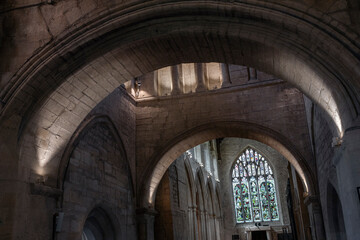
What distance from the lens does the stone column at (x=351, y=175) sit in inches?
156

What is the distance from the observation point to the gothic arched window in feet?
64.5

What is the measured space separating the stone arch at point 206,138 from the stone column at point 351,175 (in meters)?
4.72

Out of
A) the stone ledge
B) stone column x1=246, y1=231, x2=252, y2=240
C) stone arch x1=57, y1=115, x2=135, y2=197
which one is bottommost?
stone column x1=246, y1=231, x2=252, y2=240

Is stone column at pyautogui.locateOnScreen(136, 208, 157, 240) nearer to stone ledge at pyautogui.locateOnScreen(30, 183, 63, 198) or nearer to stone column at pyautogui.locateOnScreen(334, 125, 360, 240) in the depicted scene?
stone ledge at pyautogui.locateOnScreen(30, 183, 63, 198)

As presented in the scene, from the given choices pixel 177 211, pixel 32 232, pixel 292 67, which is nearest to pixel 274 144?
pixel 177 211

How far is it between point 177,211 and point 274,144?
3755mm

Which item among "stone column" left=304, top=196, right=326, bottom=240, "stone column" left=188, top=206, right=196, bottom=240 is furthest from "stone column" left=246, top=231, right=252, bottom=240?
"stone column" left=304, top=196, right=326, bottom=240

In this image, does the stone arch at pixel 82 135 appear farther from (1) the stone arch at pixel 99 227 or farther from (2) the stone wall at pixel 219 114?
(1) the stone arch at pixel 99 227

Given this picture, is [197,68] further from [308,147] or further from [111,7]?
[111,7]

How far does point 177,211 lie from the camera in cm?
1140

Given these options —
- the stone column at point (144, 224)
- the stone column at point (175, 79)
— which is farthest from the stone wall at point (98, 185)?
the stone column at point (175, 79)

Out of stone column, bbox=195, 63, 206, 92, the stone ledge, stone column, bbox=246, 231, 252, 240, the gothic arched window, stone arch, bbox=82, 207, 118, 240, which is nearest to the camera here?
the stone ledge

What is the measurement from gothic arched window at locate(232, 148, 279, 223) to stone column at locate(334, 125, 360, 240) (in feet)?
52.2

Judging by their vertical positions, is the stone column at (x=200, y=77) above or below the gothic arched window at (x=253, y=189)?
above
